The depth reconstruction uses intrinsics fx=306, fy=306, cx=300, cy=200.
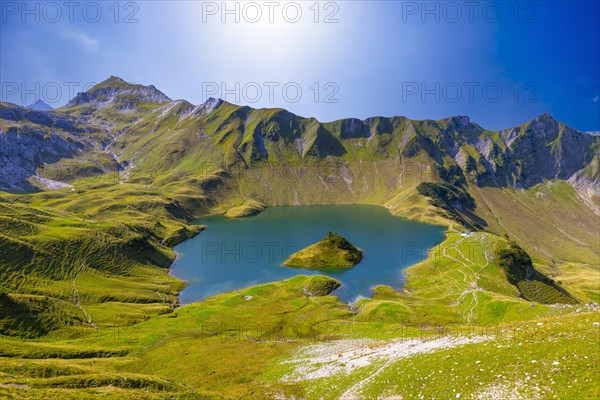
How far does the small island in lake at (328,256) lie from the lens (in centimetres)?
13775

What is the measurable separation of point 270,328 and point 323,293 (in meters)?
34.0

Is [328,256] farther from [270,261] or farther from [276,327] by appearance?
[276,327]

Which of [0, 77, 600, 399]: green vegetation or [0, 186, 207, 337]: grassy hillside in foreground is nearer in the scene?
[0, 77, 600, 399]: green vegetation

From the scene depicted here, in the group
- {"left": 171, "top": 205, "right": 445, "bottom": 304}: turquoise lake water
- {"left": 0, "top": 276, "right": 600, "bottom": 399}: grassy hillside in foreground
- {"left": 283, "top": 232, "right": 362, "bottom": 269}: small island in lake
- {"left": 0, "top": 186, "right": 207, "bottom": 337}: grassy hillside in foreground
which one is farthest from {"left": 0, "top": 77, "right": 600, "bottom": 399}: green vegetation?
{"left": 171, "top": 205, "right": 445, "bottom": 304}: turquoise lake water

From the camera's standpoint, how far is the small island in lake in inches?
5423

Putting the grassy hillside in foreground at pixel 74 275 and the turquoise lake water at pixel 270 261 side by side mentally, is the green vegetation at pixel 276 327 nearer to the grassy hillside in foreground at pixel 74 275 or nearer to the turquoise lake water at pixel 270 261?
the grassy hillside in foreground at pixel 74 275

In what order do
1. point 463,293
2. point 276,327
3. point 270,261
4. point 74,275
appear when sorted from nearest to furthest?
point 276,327 < point 463,293 < point 74,275 < point 270,261

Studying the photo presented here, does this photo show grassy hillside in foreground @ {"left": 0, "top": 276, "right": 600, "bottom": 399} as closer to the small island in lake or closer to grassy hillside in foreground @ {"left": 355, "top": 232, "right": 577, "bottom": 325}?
grassy hillside in foreground @ {"left": 355, "top": 232, "right": 577, "bottom": 325}

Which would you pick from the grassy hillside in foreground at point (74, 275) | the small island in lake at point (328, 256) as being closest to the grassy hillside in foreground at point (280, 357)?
the grassy hillside in foreground at point (74, 275)

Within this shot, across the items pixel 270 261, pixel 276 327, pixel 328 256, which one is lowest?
pixel 276 327


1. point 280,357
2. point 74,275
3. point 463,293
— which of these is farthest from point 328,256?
point 74,275

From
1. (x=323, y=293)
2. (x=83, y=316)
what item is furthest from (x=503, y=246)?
(x=83, y=316)

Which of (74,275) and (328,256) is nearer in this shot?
(74,275)

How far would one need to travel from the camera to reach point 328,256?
141500mm
